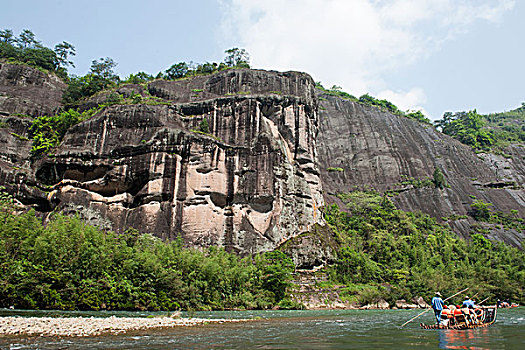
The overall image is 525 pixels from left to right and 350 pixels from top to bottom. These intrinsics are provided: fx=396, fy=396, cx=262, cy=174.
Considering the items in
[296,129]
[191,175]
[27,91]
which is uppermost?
[27,91]

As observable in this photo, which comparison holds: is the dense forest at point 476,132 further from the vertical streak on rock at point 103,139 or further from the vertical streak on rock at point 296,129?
the vertical streak on rock at point 103,139

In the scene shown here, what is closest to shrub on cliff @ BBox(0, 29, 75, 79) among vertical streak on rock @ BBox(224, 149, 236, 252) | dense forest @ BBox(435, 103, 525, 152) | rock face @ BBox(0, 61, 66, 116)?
rock face @ BBox(0, 61, 66, 116)

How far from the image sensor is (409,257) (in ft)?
163

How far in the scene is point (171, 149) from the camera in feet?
134

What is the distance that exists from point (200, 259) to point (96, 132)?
21.6m

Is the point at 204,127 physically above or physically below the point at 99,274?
above

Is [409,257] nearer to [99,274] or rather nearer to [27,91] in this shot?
[99,274]

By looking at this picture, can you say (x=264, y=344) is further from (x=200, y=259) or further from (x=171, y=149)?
(x=171, y=149)

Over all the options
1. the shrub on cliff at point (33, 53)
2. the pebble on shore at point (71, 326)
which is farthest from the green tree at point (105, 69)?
the pebble on shore at point (71, 326)

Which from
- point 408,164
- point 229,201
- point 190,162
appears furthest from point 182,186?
point 408,164

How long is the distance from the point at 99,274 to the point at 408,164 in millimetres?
62205

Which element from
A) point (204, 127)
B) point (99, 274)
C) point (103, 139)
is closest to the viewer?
point (99, 274)

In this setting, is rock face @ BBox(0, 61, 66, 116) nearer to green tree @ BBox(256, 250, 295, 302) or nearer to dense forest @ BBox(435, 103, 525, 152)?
green tree @ BBox(256, 250, 295, 302)

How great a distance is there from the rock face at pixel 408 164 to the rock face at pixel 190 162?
21.4m
